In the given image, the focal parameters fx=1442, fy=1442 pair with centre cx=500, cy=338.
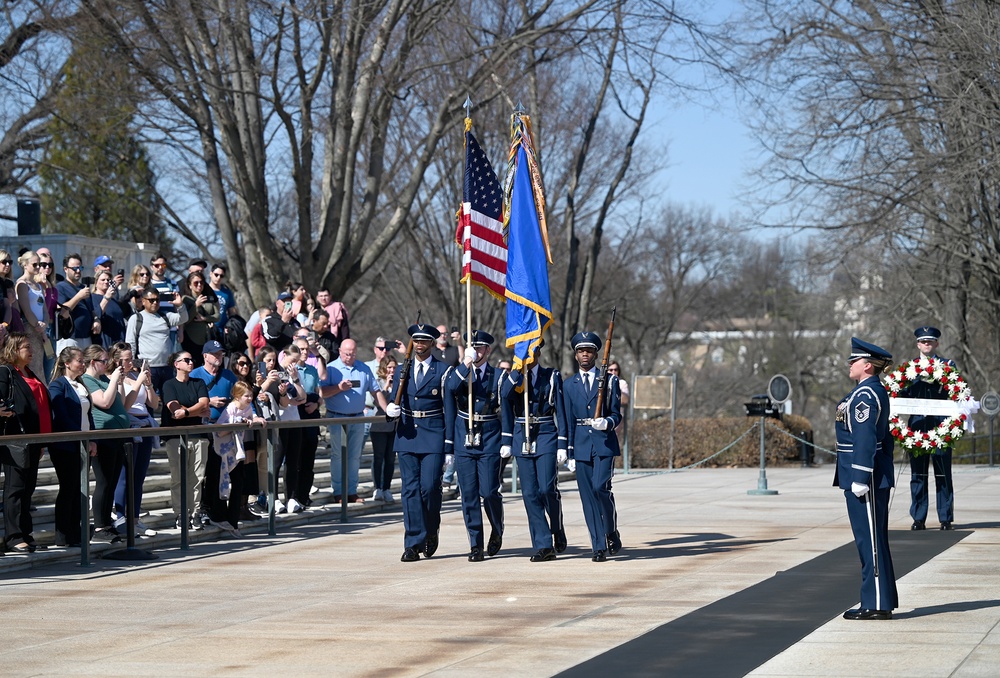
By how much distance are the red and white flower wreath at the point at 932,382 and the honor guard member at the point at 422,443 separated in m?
4.73

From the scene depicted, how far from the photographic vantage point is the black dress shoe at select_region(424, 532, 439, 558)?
13.0 meters

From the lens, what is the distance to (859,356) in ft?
31.7

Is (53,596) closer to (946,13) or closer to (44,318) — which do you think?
(44,318)

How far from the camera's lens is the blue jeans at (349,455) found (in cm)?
1681

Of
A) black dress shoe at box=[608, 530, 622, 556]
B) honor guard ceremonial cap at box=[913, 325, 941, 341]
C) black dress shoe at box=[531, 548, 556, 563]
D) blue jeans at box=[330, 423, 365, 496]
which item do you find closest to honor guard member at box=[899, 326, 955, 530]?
honor guard ceremonial cap at box=[913, 325, 941, 341]

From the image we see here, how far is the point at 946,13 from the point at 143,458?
1516 centimetres

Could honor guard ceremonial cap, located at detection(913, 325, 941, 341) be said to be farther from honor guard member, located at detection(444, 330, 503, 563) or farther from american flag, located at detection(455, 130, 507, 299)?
honor guard member, located at detection(444, 330, 503, 563)

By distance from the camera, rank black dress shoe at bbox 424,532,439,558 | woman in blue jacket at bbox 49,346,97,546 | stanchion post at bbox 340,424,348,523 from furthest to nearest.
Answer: stanchion post at bbox 340,424,348,523, black dress shoe at bbox 424,532,439,558, woman in blue jacket at bbox 49,346,97,546

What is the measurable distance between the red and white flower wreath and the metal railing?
20.1 feet

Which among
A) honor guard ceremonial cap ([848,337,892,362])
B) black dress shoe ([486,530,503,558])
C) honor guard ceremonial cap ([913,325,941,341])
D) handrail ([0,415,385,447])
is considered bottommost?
black dress shoe ([486,530,503,558])

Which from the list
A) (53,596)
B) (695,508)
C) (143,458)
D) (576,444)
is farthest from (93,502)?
(695,508)

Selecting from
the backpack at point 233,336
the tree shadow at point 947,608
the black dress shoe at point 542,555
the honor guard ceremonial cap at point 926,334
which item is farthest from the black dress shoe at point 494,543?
the backpack at point 233,336

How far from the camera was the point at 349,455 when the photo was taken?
56.0 ft

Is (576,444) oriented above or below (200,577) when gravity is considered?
above
